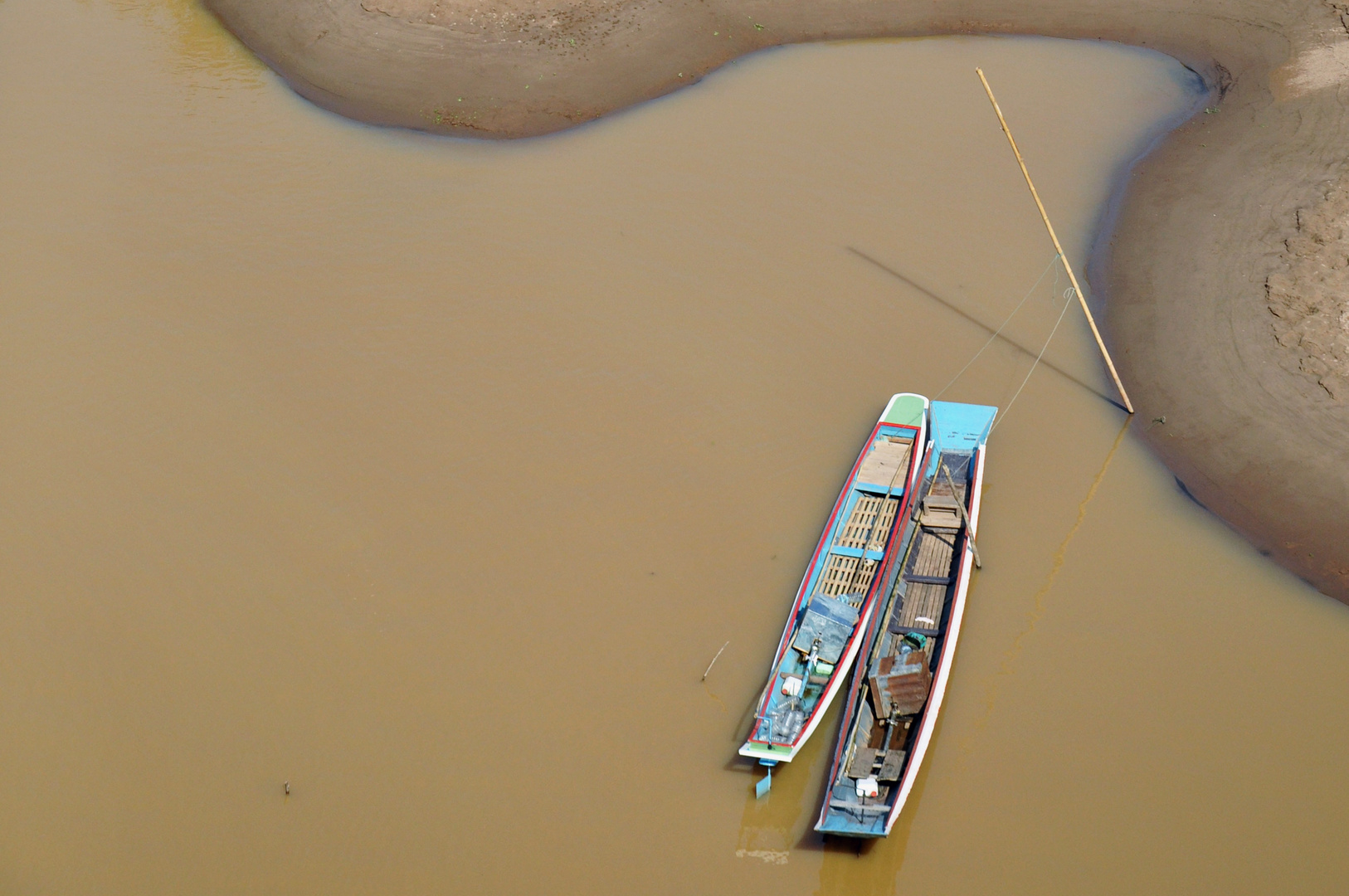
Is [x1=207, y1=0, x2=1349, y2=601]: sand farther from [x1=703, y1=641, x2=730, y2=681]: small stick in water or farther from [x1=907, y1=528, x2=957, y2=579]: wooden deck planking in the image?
[x1=703, y1=641, x2=730, y2=681]: small stick in water

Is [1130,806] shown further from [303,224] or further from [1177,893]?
[303,224]

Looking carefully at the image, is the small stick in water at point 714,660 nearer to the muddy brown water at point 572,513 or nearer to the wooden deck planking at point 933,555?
Answer: the muddy brown water at point 572,513

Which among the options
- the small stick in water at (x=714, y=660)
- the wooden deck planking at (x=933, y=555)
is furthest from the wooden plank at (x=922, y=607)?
the small stick in water at (x=714, y=660)

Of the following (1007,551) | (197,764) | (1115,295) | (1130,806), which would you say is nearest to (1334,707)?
(1130,806)

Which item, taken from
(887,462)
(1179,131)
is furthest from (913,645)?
(1179,131)

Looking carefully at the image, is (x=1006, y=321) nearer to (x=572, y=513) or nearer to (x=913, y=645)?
(x=913, y=645)

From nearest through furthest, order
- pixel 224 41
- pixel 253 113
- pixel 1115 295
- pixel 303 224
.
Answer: pixel 1115 295 < pixel 303 224 < pixel 253 113 < pixel 224 41
